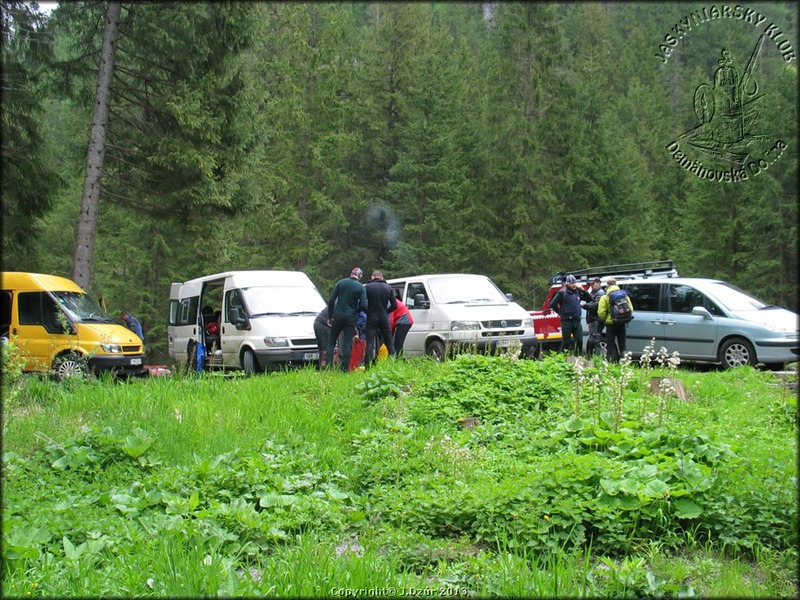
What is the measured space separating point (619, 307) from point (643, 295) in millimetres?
2889

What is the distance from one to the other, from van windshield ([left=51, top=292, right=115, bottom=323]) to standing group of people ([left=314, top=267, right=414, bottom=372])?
4.46 meters

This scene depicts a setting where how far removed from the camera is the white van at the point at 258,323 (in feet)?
44.7

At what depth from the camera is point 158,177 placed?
17.6 meters

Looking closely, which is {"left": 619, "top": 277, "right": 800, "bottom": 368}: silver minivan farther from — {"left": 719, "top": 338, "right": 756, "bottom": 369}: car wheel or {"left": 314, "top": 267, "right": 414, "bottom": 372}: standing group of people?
{"left": 314, "top": 267, "right": 414, "bottom": 372}: standing group of people

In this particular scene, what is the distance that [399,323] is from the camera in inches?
534

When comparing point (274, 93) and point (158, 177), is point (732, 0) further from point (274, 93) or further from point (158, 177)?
point (274, 93)

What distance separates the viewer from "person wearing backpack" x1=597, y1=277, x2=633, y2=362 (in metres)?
12.8

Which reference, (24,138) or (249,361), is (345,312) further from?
(24,138)

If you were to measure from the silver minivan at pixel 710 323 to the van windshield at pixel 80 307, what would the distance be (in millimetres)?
11072

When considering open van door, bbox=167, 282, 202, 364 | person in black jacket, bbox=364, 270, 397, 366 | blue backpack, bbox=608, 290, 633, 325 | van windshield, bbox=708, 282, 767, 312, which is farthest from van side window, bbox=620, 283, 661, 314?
open van door, bbox=167, 282, 202, 364

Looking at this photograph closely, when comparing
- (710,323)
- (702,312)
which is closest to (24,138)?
(702,312)

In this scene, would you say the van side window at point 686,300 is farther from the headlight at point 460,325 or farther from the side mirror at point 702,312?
the headlight at point 460,325

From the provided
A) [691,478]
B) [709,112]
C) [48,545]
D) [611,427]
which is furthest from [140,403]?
[709,112]

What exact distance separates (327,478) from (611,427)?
240cm
